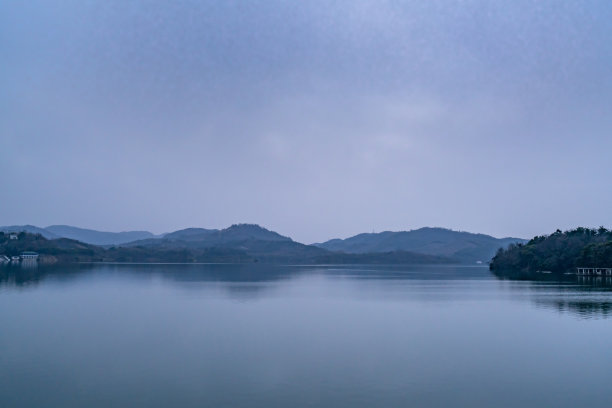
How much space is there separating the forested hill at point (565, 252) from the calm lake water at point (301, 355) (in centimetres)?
5660

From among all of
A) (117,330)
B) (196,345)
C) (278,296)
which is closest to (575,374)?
(196,345)

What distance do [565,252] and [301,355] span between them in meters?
96.6

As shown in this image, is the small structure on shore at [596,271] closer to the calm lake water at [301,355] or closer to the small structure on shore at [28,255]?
the calm lake water at [301,355]

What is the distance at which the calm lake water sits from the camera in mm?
16328

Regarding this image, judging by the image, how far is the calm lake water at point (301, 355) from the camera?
16328 millimetres

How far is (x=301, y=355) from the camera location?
22172 mm

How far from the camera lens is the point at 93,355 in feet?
71.4

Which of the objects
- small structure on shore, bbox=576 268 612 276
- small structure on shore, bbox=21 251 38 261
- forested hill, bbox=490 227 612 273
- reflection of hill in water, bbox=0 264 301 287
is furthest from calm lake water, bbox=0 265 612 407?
small structure on shore, bbox=21 251 38 261

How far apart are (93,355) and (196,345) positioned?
178 inches

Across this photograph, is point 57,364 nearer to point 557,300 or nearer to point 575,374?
point 575,374

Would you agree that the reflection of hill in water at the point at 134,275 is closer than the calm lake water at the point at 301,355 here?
No

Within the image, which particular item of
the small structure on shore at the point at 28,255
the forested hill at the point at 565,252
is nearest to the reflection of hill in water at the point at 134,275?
the forested hill at the point at 565,252

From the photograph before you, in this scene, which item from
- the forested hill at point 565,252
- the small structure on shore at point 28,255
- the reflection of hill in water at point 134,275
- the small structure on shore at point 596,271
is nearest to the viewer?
the reflection of hill in water at point 134,275

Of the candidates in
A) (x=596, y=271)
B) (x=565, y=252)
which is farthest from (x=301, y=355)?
(x=565, y=252)
